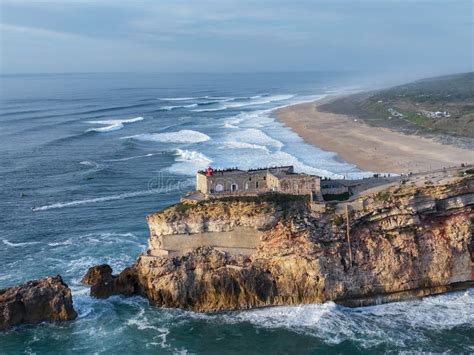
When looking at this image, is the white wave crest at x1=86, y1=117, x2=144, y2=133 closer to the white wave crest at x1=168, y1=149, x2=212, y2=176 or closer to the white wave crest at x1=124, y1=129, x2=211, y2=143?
the white wave crest at x1=124, y1=129, x2=211, y2=143

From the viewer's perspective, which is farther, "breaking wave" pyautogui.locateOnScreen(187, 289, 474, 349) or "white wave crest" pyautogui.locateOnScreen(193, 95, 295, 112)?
"white wave crest" pyautogui.locateOnScreen(193, 95, 295, 112)

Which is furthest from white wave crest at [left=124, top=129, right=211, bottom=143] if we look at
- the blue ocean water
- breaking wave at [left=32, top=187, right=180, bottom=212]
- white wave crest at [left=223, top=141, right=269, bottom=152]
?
breaking wave at [left=32, top=187, right=180, bottom=212]

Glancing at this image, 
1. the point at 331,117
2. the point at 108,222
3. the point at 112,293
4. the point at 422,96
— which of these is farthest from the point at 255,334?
the point at 422,96

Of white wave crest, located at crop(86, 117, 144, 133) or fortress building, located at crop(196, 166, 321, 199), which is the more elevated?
fortress building, located at crop(196, 166, 321, 199)

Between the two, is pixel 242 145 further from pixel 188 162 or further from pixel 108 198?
pixel 108 198

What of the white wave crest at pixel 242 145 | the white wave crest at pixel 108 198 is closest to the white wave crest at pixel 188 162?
the white wave crest at pixel 242 145

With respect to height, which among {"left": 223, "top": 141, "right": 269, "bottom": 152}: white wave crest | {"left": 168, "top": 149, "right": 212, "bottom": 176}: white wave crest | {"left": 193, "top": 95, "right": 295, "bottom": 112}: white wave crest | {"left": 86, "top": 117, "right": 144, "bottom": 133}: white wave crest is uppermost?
{"left": 193, "top": 95, "right": 295, "bottom": 112}: white wave crest
